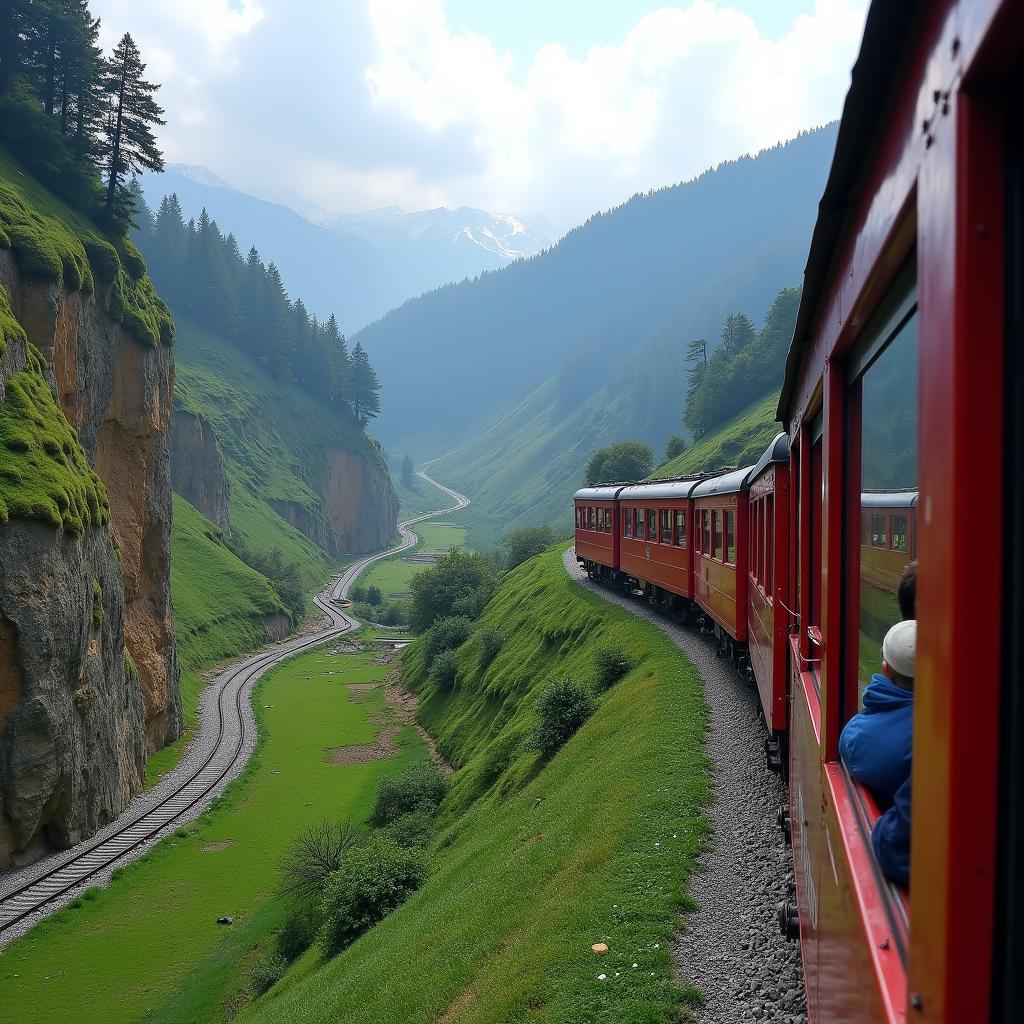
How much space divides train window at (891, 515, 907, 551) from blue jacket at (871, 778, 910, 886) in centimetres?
73

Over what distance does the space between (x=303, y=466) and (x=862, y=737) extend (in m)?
96.3

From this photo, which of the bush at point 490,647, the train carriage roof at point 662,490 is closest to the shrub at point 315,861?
the train carriage roof at point 662,490

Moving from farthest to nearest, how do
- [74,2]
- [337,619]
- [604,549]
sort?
[337,619]
[74,2]
[604,549]

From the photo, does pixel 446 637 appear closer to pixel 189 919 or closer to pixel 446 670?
pixel 446 670

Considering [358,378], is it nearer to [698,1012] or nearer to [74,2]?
[74,2]

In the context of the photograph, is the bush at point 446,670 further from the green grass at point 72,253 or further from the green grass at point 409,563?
the green grass at point 409,563

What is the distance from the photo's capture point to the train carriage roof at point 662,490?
→ 19197 mm

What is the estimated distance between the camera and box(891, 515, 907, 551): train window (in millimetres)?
2445

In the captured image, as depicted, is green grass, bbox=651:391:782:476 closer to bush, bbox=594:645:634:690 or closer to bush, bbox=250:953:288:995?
bush, bbox=594:645:634:690

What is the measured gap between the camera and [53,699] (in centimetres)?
2238

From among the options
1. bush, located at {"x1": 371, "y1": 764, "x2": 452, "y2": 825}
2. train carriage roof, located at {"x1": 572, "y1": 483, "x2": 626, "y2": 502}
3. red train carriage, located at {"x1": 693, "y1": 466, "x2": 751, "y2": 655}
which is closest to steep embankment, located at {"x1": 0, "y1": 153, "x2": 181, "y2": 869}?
bush, located at {"x1": 371, "y1": 764, "x2": 452, "y2": 825}

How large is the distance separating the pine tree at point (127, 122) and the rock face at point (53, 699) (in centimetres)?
2184

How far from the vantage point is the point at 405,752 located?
33.3 m

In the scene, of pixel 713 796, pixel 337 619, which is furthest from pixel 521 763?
pixel 337 619
